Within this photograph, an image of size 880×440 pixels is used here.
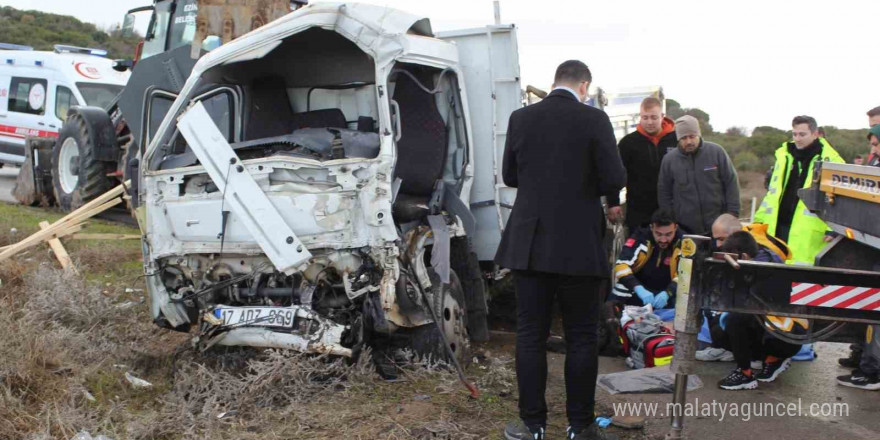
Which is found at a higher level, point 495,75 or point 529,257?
point 495,75

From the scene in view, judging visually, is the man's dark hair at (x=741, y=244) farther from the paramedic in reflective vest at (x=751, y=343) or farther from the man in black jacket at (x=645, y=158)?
the man in black jacket at (x=645, y=158)

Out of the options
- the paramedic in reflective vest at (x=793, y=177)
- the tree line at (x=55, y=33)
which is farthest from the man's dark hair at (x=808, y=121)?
the tree line at (x=55, y=33)

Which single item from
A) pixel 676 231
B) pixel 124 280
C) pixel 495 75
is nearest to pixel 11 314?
pixel 124 280

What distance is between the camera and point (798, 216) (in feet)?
19.5

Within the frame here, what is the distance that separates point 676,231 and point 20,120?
40.1 ft

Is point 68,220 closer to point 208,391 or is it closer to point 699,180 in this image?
point 208,391

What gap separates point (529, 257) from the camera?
4.04m

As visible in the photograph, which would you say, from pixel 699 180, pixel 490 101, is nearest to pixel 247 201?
pixel 490 101

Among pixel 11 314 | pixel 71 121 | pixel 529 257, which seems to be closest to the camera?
pixel 529 257

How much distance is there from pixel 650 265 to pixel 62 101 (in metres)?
11.2

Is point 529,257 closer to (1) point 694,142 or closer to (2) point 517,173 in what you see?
(2) point 517,173

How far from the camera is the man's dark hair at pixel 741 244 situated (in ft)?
16.5

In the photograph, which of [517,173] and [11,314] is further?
[11,314]

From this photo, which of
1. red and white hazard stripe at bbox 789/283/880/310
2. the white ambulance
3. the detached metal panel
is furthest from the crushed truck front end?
the white ambulance
